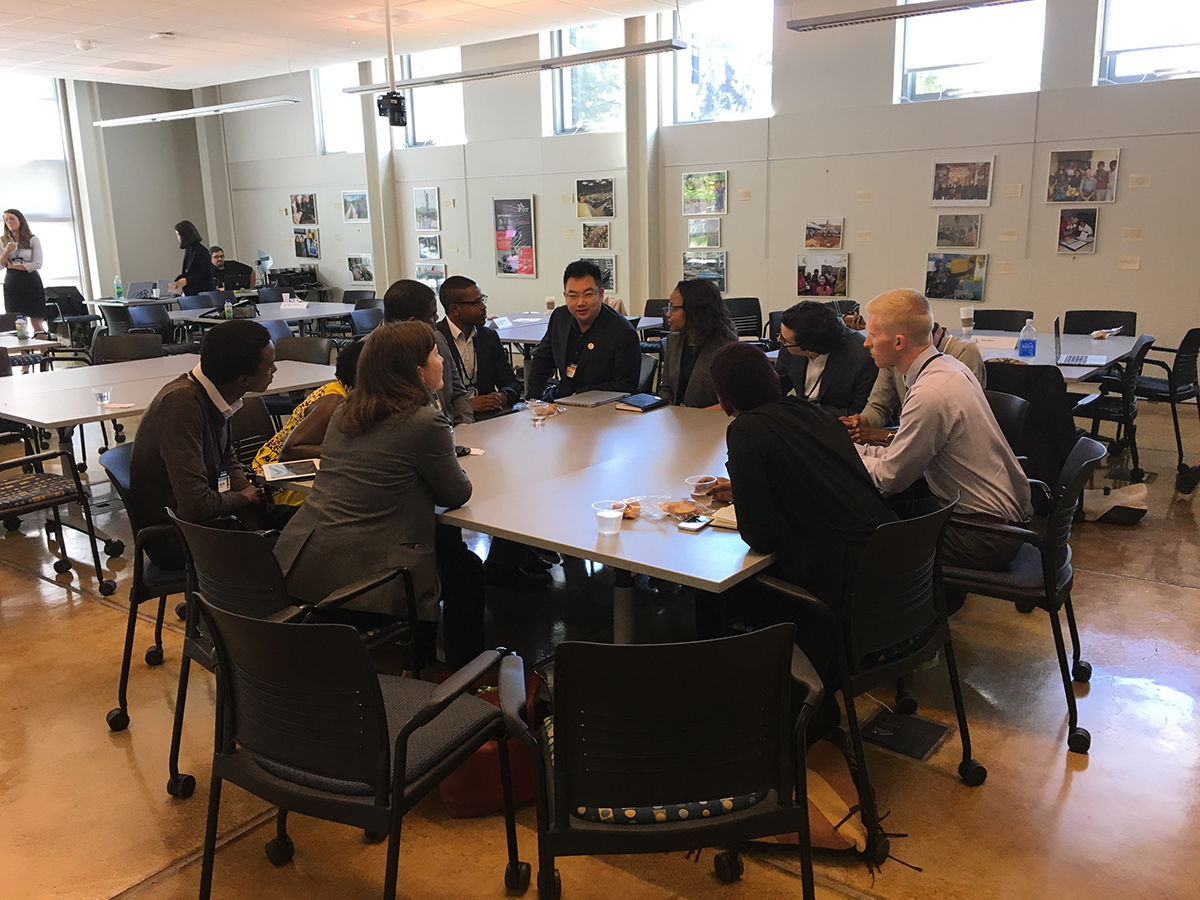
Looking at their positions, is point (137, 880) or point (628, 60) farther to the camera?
point (628, 60)

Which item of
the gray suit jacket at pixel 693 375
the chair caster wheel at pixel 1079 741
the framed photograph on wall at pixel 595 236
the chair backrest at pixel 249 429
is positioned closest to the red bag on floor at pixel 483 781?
the chair caster wheel at pixel 1079 741

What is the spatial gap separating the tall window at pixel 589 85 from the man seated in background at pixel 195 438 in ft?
27.4

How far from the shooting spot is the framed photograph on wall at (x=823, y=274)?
945cm

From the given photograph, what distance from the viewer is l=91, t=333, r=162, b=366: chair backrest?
21.8 ft

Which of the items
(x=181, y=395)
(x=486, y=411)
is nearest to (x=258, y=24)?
(x=486, y=411)

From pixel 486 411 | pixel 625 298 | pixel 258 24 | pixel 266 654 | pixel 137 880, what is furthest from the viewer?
pixel 625 298

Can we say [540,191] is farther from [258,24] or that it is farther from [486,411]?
[486,411]

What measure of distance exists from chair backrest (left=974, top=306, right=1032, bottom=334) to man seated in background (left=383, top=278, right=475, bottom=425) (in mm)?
4370

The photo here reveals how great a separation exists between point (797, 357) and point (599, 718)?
347 centimetres

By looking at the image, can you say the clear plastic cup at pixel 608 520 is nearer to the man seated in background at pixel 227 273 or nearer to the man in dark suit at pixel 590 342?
the man in dark suit at pixel 590 342

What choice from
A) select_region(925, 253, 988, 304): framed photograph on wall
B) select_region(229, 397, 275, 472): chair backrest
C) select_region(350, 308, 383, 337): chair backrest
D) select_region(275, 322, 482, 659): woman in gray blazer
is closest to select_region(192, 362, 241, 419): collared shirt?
select_region(275, 322, 482, 659): woman in gray blazer

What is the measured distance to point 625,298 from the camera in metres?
11.0

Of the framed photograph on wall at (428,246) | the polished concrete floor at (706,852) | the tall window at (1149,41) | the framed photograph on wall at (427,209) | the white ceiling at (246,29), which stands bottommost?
the polished concrete floor at (706,852)

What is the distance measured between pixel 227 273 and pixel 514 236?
139 inches
